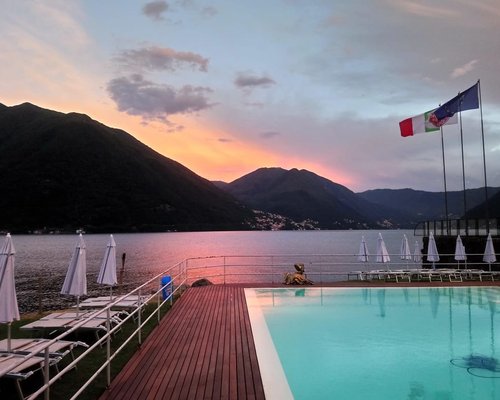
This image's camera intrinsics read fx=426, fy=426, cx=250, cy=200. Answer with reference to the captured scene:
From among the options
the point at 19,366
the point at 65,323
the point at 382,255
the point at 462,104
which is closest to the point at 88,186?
the point at 462,104

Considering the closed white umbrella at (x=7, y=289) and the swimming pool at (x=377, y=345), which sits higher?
the closed white umbrella at (x=7, y=289)

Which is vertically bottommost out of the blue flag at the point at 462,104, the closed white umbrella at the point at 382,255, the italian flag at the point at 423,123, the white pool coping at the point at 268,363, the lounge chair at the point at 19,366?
the white pool coping at the point at 268,363

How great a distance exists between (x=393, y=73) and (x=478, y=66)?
5.86 metres

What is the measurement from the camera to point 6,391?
6.08 m

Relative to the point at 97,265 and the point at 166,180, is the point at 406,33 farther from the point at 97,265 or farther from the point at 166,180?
the point at 166,180

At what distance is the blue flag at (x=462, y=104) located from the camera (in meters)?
23.9

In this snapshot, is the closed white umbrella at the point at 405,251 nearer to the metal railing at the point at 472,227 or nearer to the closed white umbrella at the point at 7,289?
the metal railing at the point at 472,227

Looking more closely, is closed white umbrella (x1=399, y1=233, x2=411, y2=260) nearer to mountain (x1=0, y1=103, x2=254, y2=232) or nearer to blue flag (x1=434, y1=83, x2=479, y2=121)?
blue flag (x1=434, y1=83, x2=479, y2=121)

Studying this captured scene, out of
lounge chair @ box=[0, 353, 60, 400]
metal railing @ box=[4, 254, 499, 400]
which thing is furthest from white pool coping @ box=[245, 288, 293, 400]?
lounge chair @ box=[0, 353, 60, 400]

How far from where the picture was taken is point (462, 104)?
24203 millimetres

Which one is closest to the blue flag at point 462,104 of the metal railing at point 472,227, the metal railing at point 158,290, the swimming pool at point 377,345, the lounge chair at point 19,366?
the metal railing at point 472,227

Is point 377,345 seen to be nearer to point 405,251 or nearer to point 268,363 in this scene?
point 268,363

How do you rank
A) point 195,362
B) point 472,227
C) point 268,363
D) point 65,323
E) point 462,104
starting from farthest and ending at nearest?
1. point 472,227
2. point 462,104
3. point 65,323
4. point 268,363
5. point 195,362

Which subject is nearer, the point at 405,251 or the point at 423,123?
the point at 405,251
